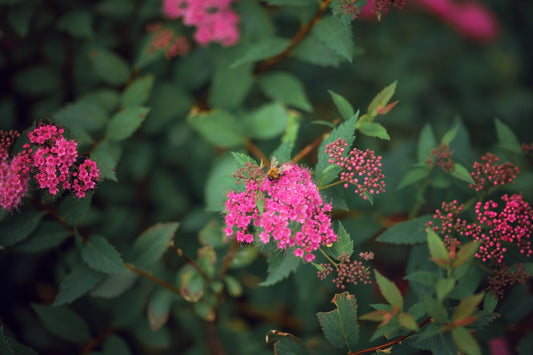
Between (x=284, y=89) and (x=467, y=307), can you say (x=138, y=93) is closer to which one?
(x=284, y=89)

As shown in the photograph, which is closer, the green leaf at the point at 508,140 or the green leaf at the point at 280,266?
the green leaf at the point at 280,266

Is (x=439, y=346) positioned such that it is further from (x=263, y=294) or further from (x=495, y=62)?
(x=495, y=62)

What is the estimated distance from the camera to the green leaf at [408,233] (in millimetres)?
1154

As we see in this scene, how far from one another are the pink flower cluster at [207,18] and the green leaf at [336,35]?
466 millimetres

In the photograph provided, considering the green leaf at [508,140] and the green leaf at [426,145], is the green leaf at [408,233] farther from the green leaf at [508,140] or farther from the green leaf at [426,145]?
the green leaf at [508,140]

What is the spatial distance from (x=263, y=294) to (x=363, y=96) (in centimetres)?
123

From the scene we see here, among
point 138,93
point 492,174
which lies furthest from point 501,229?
point 138,93

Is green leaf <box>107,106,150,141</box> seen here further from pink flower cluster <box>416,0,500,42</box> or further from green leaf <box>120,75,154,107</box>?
pink flower cluster <box>416,0,500,42</box>

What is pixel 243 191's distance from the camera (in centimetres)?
99

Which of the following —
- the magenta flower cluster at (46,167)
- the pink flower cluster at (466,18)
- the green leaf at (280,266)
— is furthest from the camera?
the pink flower cluster at (466,18)

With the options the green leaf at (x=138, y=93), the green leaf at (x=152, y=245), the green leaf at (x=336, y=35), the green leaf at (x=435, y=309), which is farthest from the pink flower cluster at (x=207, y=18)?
the green leaf at (x=435, y=309)

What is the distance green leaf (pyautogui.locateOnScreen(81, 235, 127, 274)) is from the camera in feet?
3.73

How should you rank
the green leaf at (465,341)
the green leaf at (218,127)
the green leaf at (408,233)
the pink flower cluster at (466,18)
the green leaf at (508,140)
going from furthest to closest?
the pink flower cluster at (466,18) → the green leaf at (218,127) → the green leaf at (508,140) → the green leaf at (408,233) → the green leaf at (465,341)

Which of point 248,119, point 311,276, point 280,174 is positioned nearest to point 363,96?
point 248,119
